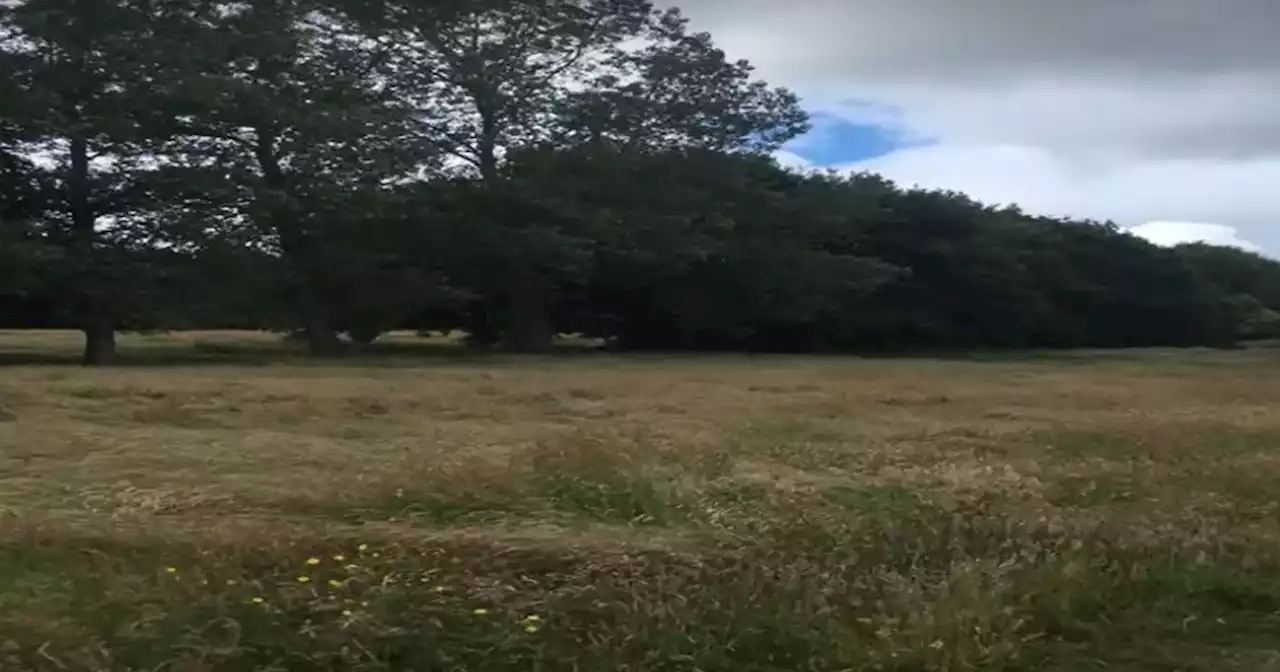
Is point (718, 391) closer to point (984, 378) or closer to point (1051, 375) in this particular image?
point (984, 378)

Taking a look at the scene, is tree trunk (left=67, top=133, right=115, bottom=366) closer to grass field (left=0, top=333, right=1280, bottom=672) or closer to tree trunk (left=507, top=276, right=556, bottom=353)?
grass field (left=0, top=333, right=1280, bottom=672)

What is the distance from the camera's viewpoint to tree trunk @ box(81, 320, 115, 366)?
57.0ft

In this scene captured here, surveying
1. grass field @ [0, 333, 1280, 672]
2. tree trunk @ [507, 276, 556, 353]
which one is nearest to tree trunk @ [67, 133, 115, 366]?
grass field @ [0, 333, 1280, 672]

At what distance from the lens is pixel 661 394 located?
12.1m

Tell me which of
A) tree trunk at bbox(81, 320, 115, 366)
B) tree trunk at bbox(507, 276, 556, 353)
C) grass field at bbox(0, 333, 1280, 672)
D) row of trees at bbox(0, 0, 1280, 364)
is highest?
row of trees at bbox(0, 0, 1280, 364)

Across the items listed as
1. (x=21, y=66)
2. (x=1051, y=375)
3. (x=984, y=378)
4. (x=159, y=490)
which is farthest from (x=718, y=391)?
(x=21, y=66)

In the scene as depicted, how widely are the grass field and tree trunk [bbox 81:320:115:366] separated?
25.2 ft

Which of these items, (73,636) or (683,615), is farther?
(683,615)

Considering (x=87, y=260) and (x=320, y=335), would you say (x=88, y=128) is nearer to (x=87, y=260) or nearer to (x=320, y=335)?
(x=87, y=260)

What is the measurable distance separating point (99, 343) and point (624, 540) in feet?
47.3

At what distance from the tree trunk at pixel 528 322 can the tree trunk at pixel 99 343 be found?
22.0 feet

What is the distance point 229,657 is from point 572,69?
18120 millimetres

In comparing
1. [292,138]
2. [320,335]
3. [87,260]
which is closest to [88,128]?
[87,260]

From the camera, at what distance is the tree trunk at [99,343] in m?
17.4
